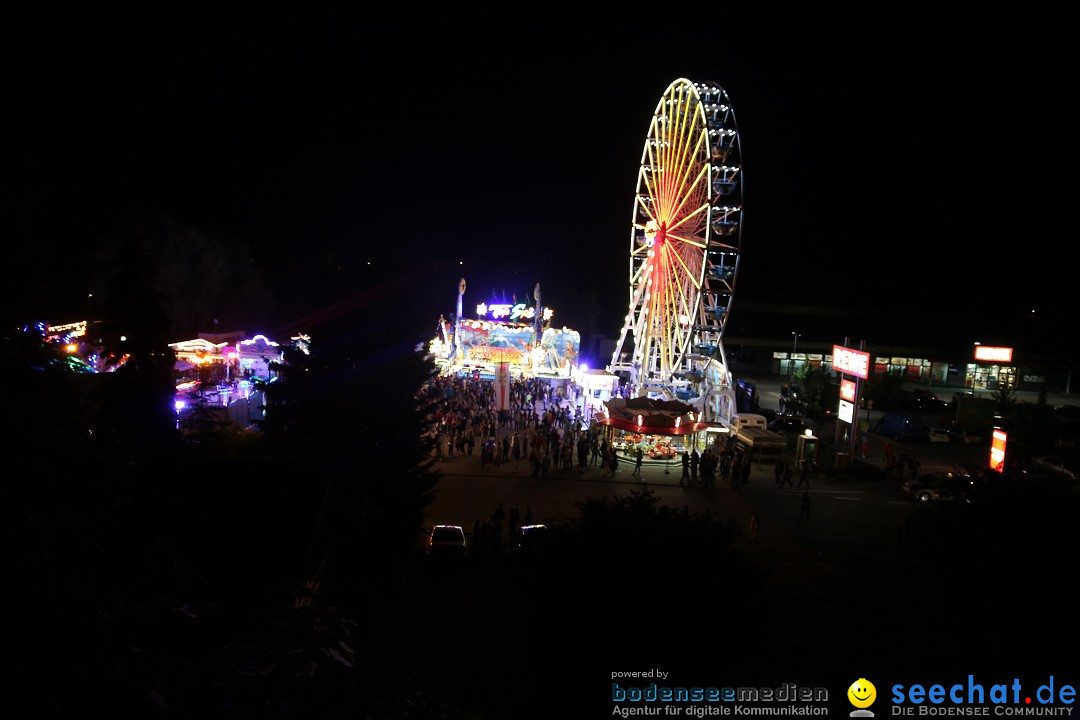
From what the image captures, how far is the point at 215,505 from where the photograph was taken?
Answer: 9.39 m

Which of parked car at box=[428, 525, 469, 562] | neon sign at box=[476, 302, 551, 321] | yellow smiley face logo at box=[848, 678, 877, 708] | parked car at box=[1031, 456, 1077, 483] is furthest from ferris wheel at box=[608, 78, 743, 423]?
yellow smiley face logo at box=[848, 678, 877, 708]

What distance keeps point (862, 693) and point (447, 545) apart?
301 inches

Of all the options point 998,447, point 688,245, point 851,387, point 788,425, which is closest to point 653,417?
point 688,245

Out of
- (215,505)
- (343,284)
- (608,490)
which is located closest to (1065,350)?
(608,490)

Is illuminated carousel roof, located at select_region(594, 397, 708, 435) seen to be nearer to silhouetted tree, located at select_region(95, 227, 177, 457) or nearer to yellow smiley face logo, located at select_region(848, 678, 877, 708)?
silhouetted tree, located at select_region(95, 227, 177, 457)

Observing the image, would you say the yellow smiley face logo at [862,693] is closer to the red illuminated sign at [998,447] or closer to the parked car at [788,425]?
the red illuminated sign at [998,447]

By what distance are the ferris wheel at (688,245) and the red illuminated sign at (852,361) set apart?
4.13 metres

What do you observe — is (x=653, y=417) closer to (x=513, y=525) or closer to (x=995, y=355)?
(x=513, y=525)

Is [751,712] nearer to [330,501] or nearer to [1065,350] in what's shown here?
[330,501]

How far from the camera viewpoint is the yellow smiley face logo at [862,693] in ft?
22.7

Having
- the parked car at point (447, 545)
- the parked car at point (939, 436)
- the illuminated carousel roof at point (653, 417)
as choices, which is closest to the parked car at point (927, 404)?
the parked car at point (939, 436)

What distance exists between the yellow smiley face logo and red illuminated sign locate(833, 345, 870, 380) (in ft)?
59.9

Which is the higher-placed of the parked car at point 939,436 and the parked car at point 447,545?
the parked car at point 939,436

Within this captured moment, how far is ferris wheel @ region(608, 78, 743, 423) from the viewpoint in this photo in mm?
23469
